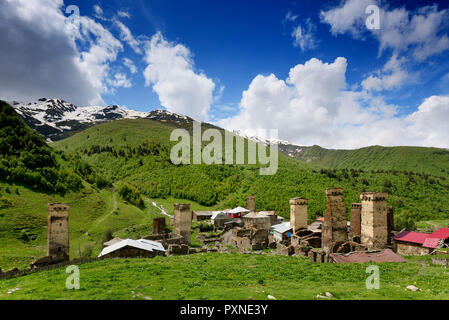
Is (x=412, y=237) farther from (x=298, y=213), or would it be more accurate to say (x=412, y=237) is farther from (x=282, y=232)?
(x=282, y=232)

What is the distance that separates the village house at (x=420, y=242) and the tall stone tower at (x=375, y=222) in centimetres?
815

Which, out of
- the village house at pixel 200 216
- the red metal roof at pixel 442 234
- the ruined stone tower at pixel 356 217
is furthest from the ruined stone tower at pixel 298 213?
the village house at pixel 200 216

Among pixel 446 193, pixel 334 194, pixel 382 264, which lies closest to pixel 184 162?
pixel 334 194

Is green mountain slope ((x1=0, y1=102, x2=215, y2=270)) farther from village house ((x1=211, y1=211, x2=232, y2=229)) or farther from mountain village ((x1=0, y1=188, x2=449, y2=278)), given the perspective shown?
village house ((x1=211, y1=211, x2=232, y2=229))

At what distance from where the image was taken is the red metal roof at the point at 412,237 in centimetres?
3559

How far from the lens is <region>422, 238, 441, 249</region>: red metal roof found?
3359 cm

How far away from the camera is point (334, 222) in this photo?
92.9 feet

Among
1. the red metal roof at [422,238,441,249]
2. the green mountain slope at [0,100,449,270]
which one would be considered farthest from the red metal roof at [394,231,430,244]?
the green mountain slope at [0,100,449,270]

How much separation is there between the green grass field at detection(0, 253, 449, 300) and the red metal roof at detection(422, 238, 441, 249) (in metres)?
14.1

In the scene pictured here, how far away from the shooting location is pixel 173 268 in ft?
66.1

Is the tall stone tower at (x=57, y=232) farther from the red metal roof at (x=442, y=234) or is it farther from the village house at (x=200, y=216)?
the red metal roof at (x=442, y=234)

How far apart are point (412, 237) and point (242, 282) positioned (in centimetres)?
3326

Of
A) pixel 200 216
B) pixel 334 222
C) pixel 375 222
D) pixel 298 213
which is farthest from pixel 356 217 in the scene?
pixel 200 216

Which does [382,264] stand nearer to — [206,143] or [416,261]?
[416,261]
